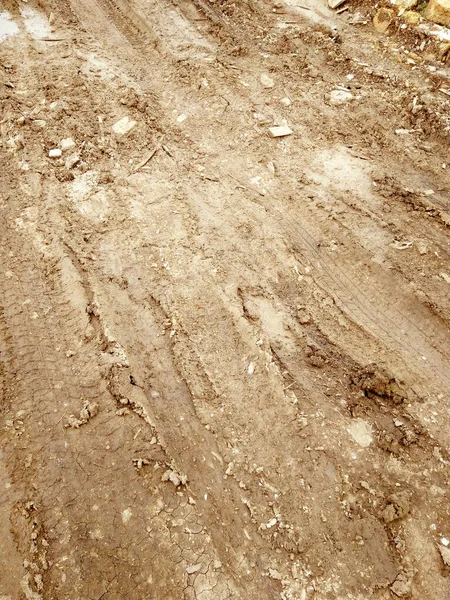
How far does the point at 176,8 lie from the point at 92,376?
28.4 feet

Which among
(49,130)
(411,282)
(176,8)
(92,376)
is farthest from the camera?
(176,8)

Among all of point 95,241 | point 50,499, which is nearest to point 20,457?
point 50,499

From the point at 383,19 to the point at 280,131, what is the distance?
4.45m

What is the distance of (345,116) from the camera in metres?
6.47

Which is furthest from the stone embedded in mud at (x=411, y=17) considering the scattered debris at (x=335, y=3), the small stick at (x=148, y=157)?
the small stick at (x=148, y=157)

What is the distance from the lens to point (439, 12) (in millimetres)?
7586

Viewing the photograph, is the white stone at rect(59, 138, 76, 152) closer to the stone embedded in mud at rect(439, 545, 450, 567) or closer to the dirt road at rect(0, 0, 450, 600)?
the dirt road at rect(0, 0, 450, 600)

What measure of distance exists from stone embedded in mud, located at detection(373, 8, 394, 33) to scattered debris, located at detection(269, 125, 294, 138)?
4174 millimetres

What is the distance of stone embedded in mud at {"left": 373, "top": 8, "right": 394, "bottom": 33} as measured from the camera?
26.5 feet

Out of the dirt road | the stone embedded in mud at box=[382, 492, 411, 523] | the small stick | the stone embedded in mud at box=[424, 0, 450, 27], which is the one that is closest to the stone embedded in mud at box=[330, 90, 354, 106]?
the dirt road

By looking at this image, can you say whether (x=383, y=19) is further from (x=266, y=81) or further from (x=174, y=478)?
(x=174, y=478)

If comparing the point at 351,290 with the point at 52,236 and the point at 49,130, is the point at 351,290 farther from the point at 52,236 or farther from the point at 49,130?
the point at 49,130

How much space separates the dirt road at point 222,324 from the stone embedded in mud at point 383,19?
1114mm

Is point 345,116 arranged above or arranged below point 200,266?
above
